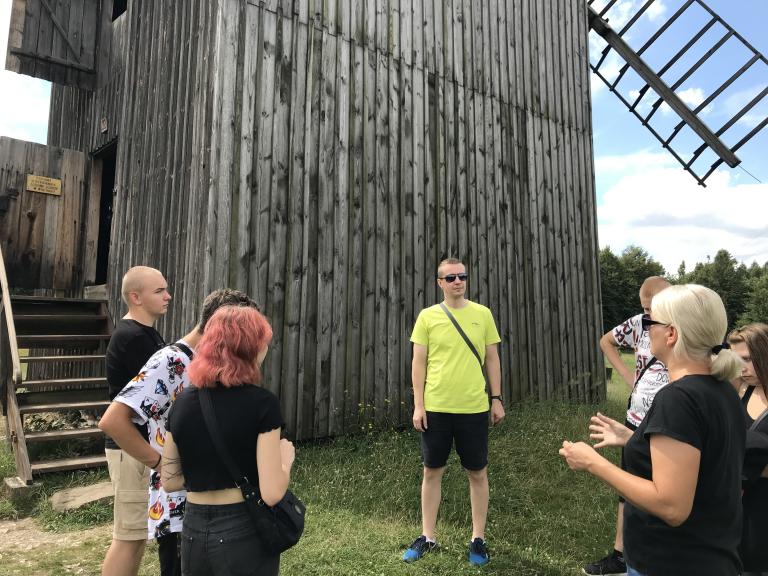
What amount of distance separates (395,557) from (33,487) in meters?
3.56

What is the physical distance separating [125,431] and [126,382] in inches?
20.3

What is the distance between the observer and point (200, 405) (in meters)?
1.95

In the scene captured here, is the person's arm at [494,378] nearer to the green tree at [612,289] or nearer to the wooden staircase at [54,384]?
the wooden staircase at [54,384]

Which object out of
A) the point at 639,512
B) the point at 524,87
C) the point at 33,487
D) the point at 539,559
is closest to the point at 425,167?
the point at 524,87

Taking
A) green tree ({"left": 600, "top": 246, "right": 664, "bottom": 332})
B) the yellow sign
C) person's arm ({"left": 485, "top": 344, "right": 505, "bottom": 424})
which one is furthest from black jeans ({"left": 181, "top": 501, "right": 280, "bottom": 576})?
green tree ({"left": 600, "top": 246, "right": 664, "bottom": 332})

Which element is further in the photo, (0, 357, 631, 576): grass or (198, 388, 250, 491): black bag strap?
(0, 357, 631, 576): grass

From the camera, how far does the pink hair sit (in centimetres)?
195

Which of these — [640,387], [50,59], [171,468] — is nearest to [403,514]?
[640,387]

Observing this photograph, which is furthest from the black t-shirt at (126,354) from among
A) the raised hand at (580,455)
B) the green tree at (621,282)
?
the green tree at (621,282)

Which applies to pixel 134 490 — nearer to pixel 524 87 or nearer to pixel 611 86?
pixel 524 87

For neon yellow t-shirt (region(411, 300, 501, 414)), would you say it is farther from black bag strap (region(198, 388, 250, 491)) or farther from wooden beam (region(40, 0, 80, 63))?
wooden beam (region(40, 0, 80, 63))

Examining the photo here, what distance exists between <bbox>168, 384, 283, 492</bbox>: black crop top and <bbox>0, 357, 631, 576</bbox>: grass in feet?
6.39

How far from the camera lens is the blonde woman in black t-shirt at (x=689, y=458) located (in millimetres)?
1654

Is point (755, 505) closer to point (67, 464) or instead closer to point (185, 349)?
point (185, 349)
